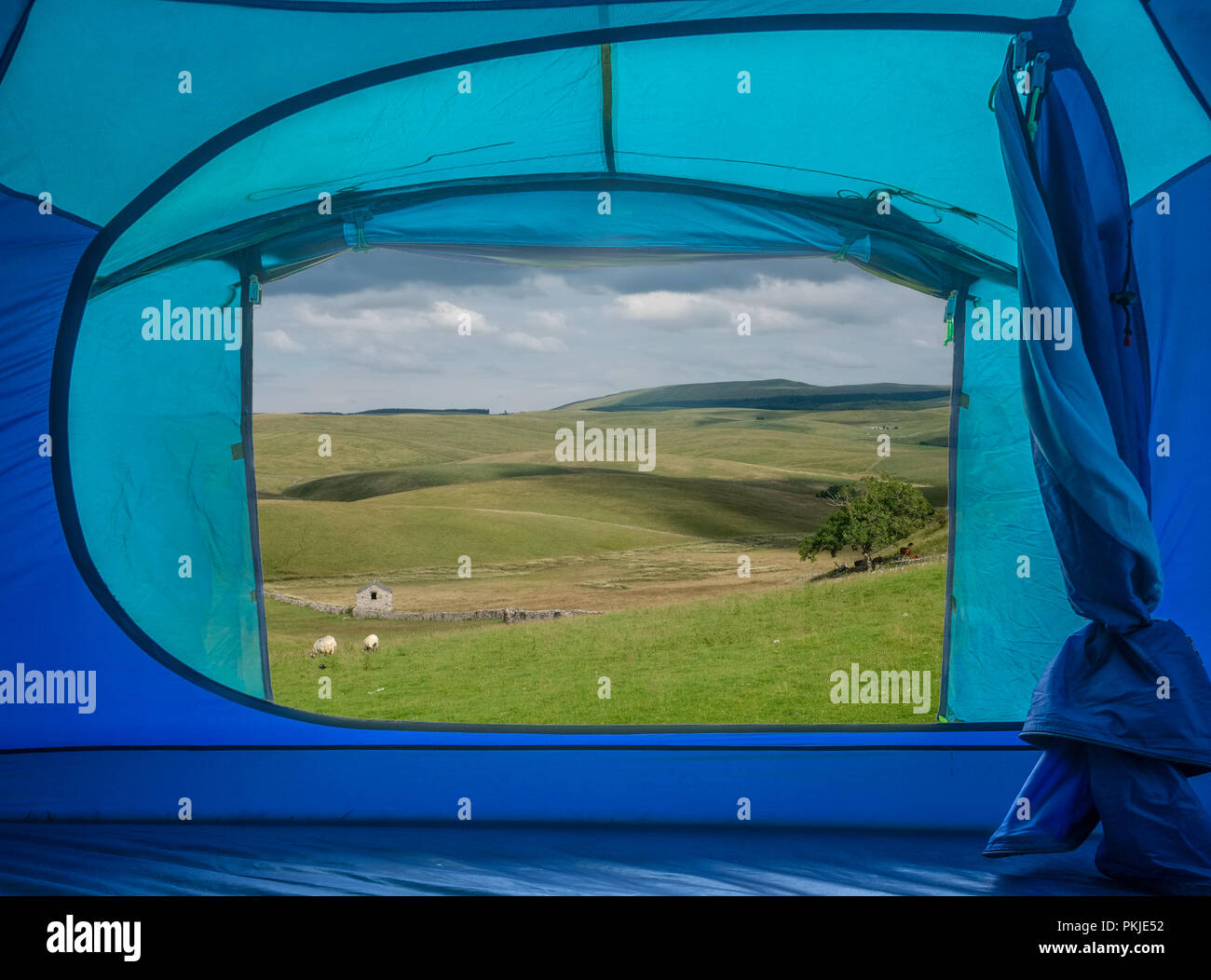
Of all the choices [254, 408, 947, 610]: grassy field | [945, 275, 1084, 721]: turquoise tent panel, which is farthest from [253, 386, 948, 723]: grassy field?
[945, 275, 1084, 721]: turquoise tent panel

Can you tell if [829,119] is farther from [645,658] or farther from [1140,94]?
[645,658]

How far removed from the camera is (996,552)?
104 inches

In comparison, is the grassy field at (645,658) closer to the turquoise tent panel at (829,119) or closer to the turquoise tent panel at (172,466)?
the turquoise tent panel at (172,466)

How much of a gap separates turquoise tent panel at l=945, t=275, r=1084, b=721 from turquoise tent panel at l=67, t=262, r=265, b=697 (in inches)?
79.5

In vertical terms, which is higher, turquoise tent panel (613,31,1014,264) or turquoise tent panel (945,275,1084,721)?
turquoise tent panel (613,31,1014,264)

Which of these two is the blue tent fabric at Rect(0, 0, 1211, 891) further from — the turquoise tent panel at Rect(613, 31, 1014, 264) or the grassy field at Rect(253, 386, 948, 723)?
the grassy field at Rect(253, 386, 948, 723)

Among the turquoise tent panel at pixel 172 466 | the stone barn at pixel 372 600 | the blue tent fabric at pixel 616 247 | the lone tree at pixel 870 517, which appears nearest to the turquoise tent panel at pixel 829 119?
the blue tent fabric at pixel 616 247

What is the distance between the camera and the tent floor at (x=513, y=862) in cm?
174

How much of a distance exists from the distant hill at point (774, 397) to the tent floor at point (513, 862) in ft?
41.5

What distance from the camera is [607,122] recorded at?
2.25 metres

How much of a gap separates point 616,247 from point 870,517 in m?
11.2

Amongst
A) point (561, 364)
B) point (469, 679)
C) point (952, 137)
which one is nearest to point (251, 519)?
point (952, 137)

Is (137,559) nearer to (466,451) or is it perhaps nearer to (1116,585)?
(1116,585)

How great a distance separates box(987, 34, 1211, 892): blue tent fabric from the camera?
5.32ft
